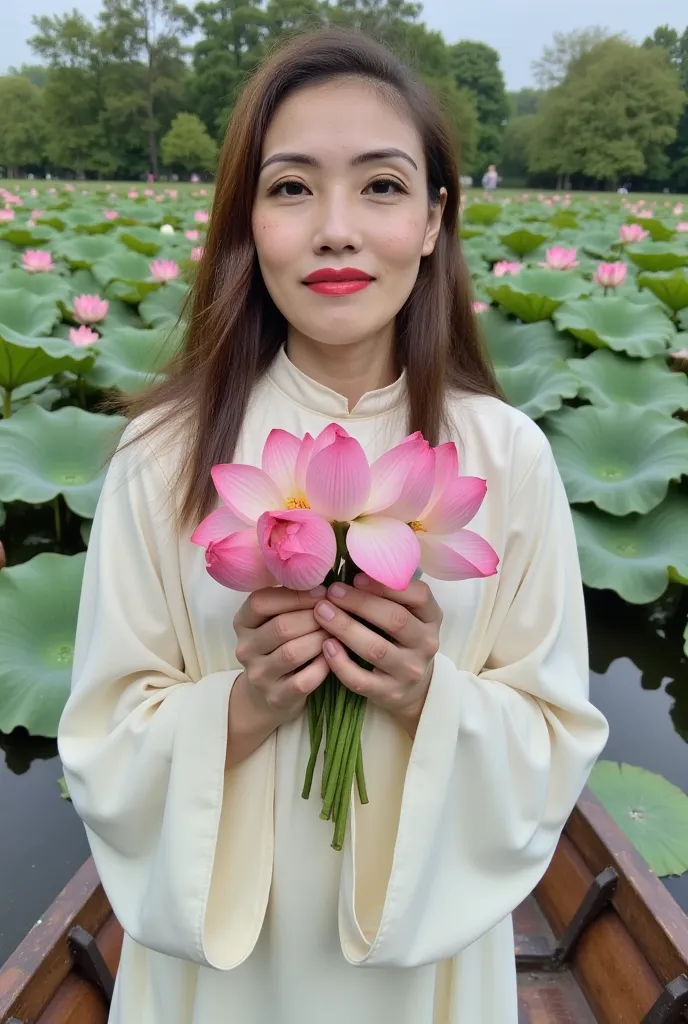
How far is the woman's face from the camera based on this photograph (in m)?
0.86

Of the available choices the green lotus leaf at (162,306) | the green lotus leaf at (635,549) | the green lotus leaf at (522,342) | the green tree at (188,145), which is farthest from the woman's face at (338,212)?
the green tree at (188,145)

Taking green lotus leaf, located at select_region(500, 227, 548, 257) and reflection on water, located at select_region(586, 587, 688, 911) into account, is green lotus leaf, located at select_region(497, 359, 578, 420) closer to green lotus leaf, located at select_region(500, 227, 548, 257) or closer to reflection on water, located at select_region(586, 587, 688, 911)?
reflection on water, located at select_region(586, 587, 688, 911)

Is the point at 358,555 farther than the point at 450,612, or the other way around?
the point at 450,612

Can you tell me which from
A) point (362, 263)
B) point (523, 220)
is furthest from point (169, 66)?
point (362, 263)

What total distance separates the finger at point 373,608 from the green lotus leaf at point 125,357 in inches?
99.3

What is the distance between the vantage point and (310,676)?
71cm

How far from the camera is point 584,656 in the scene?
994 mm

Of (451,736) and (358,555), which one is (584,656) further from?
(358,555)

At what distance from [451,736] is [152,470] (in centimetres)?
46

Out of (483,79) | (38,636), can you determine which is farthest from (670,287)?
(483,79)

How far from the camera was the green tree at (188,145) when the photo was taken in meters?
27.1

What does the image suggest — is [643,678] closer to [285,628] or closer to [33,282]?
[285,628]

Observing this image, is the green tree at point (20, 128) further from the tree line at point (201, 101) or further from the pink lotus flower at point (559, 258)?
the pink lotus flower at point (559, 258)

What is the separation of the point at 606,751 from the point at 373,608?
5.32ft
